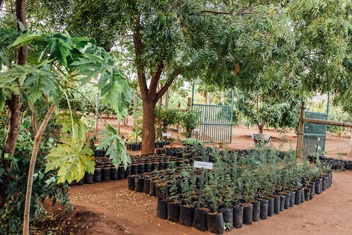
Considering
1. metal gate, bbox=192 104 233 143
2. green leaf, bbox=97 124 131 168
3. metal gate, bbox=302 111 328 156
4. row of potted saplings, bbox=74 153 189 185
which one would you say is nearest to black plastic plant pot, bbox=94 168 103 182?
row of potted saplings, bbox=74 153 189 185

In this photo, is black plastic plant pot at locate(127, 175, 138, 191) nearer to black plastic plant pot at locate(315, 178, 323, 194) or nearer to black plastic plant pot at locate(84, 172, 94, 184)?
black plastic plant pot at locate(84, 172, 94, 184)

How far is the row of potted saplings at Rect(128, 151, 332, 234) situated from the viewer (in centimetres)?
405

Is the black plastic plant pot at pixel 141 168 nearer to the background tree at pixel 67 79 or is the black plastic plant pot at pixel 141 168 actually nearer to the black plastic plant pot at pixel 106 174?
the black plastic plant pot at pixel 106 174

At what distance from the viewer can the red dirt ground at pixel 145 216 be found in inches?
145

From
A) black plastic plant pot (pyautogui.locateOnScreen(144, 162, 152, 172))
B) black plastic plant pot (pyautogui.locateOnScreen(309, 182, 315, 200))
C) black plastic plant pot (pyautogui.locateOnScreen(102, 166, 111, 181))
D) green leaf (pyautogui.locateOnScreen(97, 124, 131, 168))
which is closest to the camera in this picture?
green leaf (pyautogui.locateOnScreen(97, 124, 131, 168))

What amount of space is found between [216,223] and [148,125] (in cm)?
467

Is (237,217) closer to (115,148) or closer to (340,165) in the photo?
(115,148)

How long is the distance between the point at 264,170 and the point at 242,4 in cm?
289

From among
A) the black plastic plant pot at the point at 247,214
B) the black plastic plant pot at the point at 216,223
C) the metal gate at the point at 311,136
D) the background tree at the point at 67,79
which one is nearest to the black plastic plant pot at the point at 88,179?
the black plastic plant pot at the point at 216,223

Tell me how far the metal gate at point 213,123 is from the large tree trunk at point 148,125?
177 inches

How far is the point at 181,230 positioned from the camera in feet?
12.9

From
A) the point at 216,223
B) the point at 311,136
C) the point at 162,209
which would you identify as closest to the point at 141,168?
the point at 162,209

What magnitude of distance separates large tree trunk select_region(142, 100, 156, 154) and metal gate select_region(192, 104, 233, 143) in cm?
451

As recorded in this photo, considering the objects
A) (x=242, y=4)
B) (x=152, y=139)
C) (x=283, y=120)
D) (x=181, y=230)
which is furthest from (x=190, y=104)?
(x=181, y=230)
